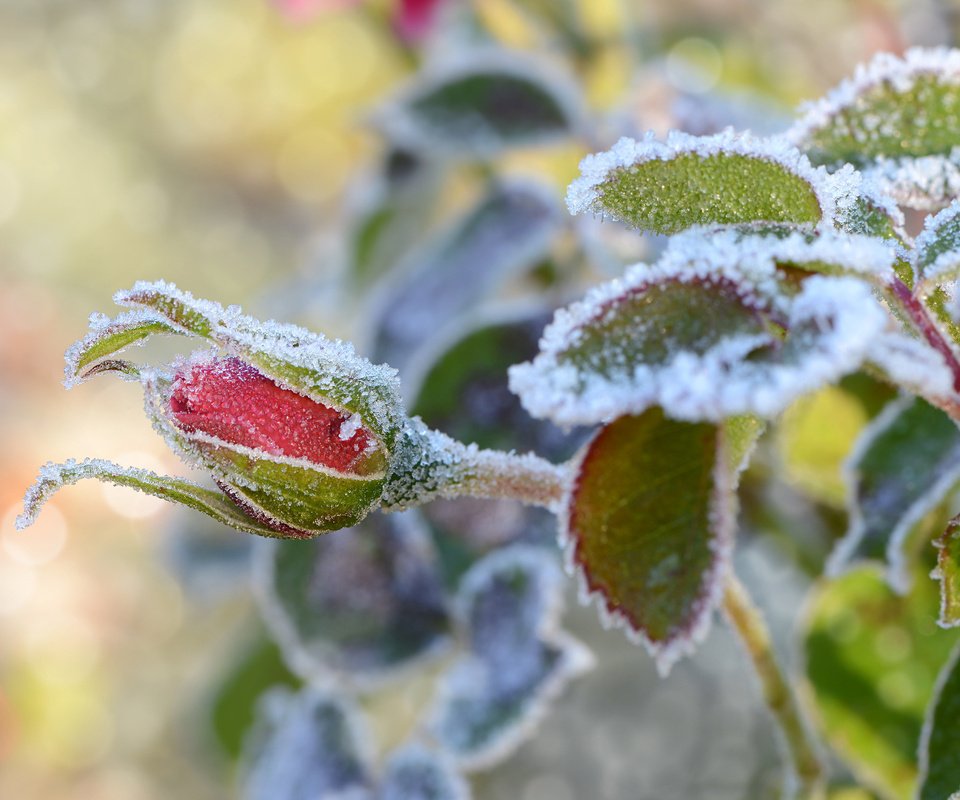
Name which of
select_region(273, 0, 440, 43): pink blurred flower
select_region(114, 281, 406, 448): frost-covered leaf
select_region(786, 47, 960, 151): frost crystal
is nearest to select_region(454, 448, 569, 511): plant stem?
select_region(114, 281, 406, 448): frost-covered leaf

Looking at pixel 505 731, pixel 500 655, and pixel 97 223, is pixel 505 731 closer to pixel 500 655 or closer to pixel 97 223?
pixel 500 655

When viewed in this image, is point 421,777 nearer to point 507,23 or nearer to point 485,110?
point 485,110

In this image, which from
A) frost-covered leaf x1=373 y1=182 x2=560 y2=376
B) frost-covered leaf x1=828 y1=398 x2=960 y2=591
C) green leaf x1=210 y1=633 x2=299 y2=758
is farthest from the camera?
green leaf x1=210 y1=633 x2=299 y2=758

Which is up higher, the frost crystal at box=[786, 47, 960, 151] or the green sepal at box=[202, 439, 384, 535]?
the frost crystal at box=[786, 47, 960, 151]

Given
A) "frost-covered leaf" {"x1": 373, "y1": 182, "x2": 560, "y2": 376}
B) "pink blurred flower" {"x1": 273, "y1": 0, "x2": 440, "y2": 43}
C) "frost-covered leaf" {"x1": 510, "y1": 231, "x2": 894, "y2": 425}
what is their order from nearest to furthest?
"frost-covered leaf" {"x1": 510, "y1": 231, "x2": 894, "y2": 425} → "frost-covered leaf" {"x1": 373, "y1": 182, "x2": 560, "y2": 376} → "pink blurred flower" {"x1": 273, "y1": 0, "x2": 440, "y2": 43}

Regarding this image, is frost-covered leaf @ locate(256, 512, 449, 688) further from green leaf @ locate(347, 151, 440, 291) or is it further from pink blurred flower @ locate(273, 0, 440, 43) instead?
pink blurred flower @ locate(273, 0, 440, 43)

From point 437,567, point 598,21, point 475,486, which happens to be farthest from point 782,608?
point 598,21
